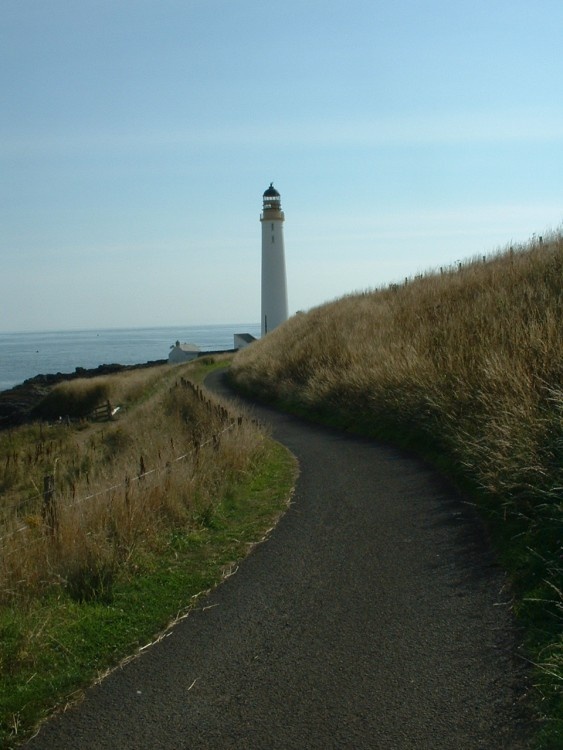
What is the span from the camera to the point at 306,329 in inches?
1247

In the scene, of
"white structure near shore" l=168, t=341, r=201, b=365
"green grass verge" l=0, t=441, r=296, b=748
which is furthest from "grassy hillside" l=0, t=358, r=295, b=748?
"white structure near shore" l=168, t=341, r=201, b=365

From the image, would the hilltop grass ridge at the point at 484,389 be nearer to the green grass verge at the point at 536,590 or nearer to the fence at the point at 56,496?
the green grass verge at the point at 536,590

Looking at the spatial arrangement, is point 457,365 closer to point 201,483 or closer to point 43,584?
point 201,483

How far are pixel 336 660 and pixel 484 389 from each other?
635cm

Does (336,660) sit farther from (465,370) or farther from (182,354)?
(182,354)

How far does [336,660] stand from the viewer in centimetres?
527

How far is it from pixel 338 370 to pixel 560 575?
1356 centimetres

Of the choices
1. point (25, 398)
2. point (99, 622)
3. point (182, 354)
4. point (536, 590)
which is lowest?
point (25, 398)

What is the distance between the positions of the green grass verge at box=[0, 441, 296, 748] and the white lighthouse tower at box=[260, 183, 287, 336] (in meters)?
52.3

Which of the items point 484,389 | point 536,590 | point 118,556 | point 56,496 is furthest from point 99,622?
point 484,389

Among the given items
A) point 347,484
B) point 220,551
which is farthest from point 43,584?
point 347,484

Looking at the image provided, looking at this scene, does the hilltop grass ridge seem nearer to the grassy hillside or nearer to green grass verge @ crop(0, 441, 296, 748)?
the grassy hillside

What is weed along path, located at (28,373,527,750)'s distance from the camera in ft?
14.6

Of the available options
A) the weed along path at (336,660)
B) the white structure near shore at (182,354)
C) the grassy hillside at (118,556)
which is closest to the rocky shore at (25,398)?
the white structure near shore at (182,354)
